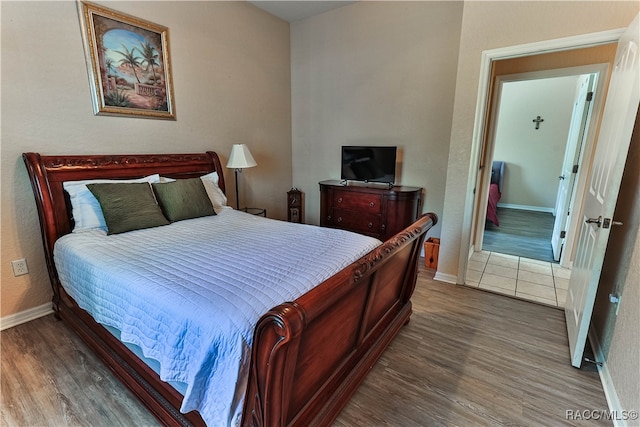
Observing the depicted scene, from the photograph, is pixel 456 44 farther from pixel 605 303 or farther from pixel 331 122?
pixel 605 303

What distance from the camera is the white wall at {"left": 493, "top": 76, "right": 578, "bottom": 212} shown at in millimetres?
5527

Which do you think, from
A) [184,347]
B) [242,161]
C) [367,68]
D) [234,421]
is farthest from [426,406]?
[367,68]

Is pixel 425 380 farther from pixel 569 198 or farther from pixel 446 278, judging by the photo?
pixel 569 198

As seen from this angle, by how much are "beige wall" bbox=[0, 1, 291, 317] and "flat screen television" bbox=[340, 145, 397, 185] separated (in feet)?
3.73

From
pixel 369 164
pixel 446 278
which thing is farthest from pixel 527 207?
pixel 369 164

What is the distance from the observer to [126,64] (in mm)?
2615

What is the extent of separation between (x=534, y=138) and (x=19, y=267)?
7627 millimetres

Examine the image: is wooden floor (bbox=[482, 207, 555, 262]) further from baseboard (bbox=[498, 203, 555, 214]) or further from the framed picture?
the framed picture

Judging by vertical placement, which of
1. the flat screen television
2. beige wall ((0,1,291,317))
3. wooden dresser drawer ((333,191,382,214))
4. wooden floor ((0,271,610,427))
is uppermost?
beige wall ((0,1,291,317))

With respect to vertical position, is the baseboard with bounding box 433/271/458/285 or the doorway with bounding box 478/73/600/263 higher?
the doorway with bounding box 478/73/600/263

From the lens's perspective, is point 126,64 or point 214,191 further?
point 214,191

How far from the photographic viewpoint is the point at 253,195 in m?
4.02

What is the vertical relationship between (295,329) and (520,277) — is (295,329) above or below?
above

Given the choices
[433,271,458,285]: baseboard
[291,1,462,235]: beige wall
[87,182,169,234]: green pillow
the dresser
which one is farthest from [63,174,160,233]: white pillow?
[433,271,458,285]: baseboard
